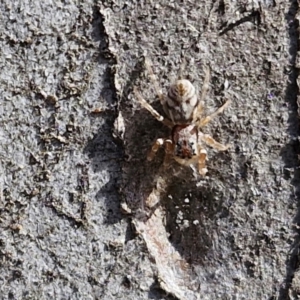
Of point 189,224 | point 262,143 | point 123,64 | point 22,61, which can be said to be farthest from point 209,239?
point 22,61

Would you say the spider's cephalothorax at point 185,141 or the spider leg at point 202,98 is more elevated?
the spider leg at point 202,98

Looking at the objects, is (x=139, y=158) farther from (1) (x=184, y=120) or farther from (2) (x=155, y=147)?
(1) (x=184, y=120)

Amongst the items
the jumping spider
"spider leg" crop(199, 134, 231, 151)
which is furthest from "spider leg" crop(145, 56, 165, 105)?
"spider leg" crop(199, 134, 231, 151)

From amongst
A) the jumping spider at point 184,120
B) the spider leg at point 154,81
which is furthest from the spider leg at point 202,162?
the spider leg at point 154,81

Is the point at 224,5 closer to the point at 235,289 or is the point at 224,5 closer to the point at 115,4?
the point at 115,4

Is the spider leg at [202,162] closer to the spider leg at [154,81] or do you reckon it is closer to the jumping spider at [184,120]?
the jumping spider at [184,120]

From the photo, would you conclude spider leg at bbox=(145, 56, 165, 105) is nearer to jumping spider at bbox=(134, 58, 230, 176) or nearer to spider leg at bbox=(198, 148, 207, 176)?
jumping spider at bbox=(134, 58, 230, 176)

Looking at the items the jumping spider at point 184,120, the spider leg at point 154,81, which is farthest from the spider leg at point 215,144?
the spider leg at point 154,81
